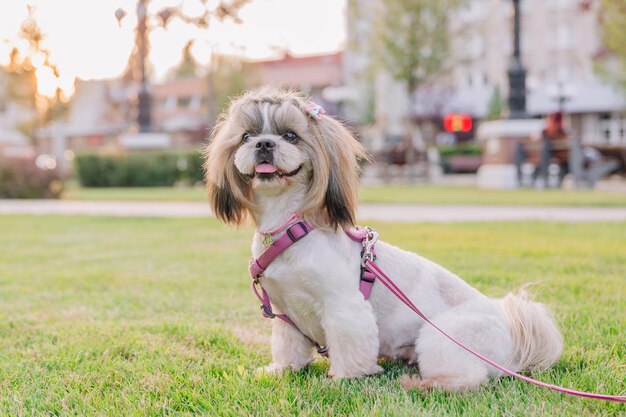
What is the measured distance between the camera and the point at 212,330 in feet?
13.4

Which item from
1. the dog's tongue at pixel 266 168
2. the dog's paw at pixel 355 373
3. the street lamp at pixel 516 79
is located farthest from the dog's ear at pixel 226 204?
the street lamp at pixel 516 79

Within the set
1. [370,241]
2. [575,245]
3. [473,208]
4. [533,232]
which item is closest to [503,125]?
[473,208]

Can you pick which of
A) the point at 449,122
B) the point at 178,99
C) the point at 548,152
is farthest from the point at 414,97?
the point at 178,99

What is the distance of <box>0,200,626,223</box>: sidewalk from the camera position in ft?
33.8

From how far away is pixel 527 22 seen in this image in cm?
5322

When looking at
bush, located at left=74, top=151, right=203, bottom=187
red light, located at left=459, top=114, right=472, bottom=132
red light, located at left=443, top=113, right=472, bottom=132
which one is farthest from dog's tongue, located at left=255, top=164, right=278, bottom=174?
red light, located at left=459, top=114, right=472, bottom=132

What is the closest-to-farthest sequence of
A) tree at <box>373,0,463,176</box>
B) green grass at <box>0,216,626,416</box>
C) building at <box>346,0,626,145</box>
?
green grass at <box>0,216,626,416</box>, tree at <box>373,0,463,176</box>, building at <box>346,0,626,145</box>

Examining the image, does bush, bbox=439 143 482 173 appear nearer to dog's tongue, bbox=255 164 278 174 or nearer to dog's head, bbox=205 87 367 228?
dog's head, bbox=205 87 367 228

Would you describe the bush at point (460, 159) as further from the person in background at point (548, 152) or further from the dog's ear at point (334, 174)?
the dog's ear at point (334, 174)

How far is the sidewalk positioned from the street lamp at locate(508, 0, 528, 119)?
7.52 meters

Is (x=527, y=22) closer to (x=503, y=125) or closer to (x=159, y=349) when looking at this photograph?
(x=503, y=125)

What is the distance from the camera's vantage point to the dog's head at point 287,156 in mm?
2975

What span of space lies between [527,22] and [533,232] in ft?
162

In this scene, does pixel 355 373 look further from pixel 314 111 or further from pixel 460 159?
pixel 460 159
